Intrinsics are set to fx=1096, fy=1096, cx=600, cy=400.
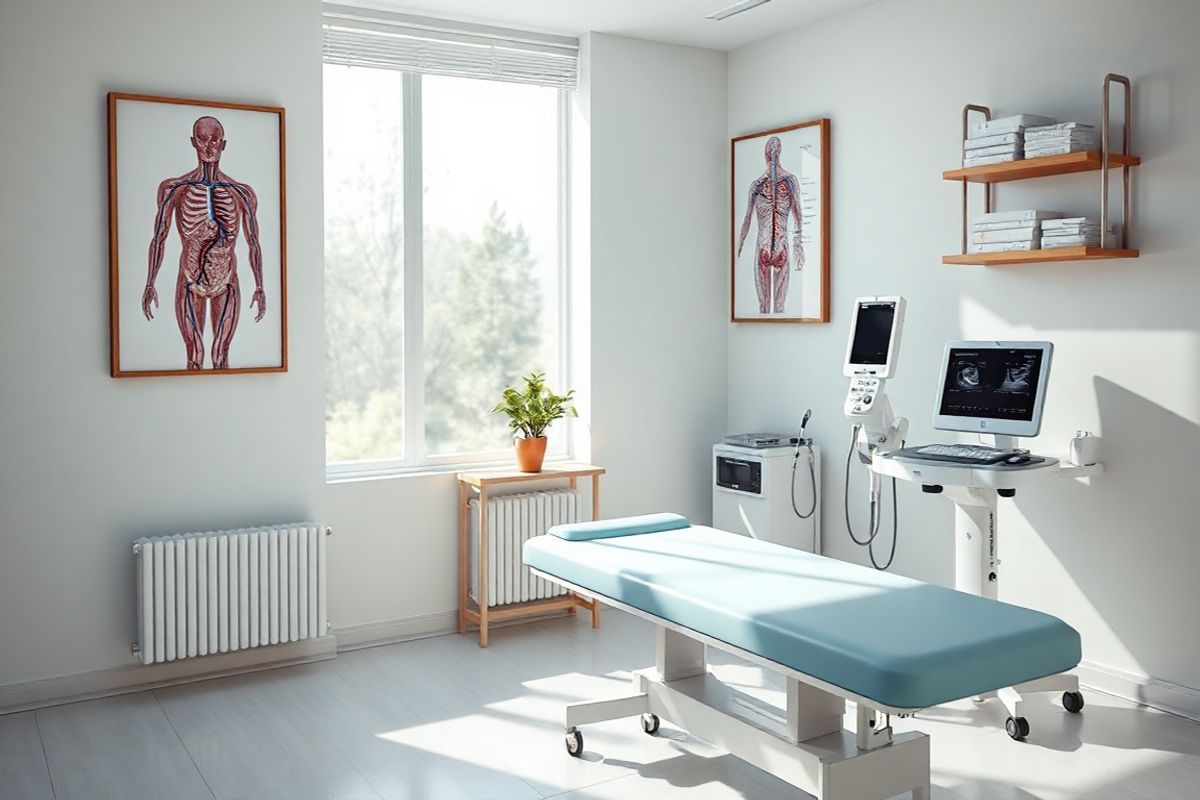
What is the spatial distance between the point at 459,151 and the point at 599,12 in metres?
0.90

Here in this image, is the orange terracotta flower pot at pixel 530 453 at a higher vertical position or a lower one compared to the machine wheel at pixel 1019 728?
higher

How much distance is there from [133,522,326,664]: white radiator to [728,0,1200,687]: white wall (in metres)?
2.41

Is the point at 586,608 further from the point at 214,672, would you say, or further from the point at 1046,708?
the point at 1046,708

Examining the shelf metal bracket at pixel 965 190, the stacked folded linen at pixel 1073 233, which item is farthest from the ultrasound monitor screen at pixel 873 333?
the stacked folded linen at pixel 1073 233

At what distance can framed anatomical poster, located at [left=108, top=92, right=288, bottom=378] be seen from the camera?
13.6ft

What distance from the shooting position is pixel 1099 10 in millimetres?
3939

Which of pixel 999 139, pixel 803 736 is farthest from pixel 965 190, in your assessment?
pixel 803 736

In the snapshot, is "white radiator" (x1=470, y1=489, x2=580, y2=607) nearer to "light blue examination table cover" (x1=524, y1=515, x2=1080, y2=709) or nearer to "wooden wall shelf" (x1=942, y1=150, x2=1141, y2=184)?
"light blue examination table cover" (x1=524, y1=515, x2=1080, y2=709)

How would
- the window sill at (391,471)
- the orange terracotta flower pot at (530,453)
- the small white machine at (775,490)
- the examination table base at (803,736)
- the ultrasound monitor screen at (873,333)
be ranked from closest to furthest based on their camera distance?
the examination table base at (803,736) → the ultrasound monitor screen at (873,333) → the window sill at (391,471) → the orange terracotta flower pot at (530,453) → the small white machine at (775,490)

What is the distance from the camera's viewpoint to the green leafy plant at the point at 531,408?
16.4 ft

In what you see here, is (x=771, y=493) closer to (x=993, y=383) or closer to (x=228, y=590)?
(x=993, y=383)

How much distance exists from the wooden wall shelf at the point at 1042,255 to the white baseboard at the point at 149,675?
119 inches

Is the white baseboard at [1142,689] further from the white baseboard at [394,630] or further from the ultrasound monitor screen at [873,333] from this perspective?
the white baseboard at [394,630]

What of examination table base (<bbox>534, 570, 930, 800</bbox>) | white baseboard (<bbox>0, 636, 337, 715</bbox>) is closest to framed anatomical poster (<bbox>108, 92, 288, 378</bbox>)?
white baseboard (<bbox>0, 636, 337, 715</bbox>)
